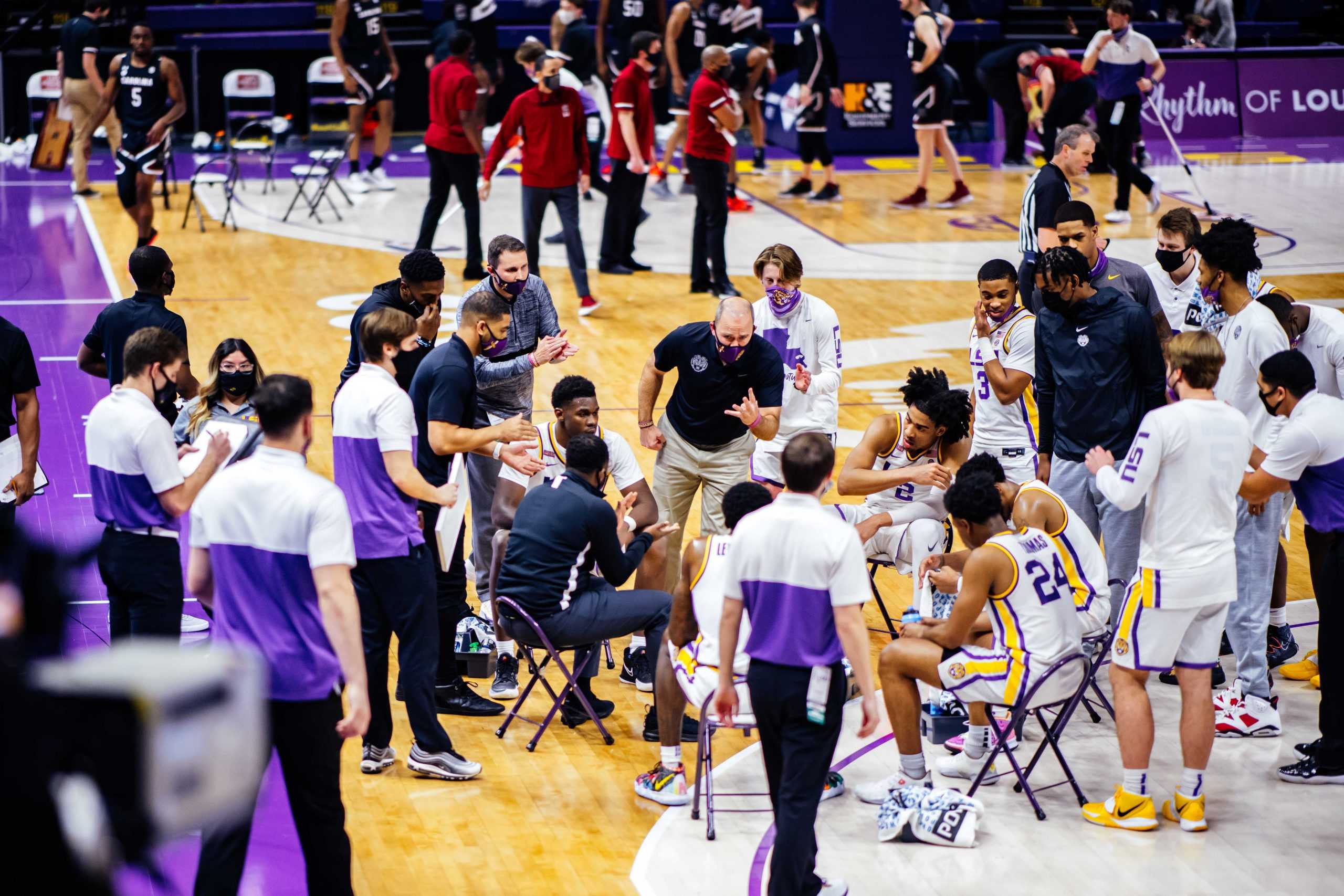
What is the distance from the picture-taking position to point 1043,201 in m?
8.80

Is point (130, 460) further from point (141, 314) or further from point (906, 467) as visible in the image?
point (906, 467)

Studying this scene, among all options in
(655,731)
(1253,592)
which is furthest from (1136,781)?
(655,731)

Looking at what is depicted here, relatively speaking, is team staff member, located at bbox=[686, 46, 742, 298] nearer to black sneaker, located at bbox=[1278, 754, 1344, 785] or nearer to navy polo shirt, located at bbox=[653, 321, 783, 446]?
navy polo shirt, located at bbox=[653, 321, 783, 446]

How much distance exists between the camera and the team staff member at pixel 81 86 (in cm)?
1783

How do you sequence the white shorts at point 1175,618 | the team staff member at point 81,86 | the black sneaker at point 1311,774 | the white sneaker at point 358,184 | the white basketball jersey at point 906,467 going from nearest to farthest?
the white shorts at point 1175,618 → the black sneaker at point 1311,774 → the white basketball jersey at point 906,467 → the team staff member at point 81,86 → the white sneaker at point 358,184

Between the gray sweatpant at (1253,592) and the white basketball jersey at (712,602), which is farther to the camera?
the gray sweatpant at (1253,592)

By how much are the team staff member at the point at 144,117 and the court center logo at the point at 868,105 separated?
376 inches

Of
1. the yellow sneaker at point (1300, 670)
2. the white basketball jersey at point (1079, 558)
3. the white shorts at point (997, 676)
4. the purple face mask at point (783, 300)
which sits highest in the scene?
the purple face mask at point (783, 300)

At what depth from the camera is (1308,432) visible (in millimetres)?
6020

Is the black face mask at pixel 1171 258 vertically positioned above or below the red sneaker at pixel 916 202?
above

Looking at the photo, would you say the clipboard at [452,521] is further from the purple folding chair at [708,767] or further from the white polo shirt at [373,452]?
the purple folding chair at [708,767]

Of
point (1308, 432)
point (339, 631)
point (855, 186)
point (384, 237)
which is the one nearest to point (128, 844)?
point (339, 631)

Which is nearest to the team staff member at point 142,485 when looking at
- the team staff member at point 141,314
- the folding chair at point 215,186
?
the team staff member at point 141,314

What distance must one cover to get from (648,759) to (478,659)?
117cm
